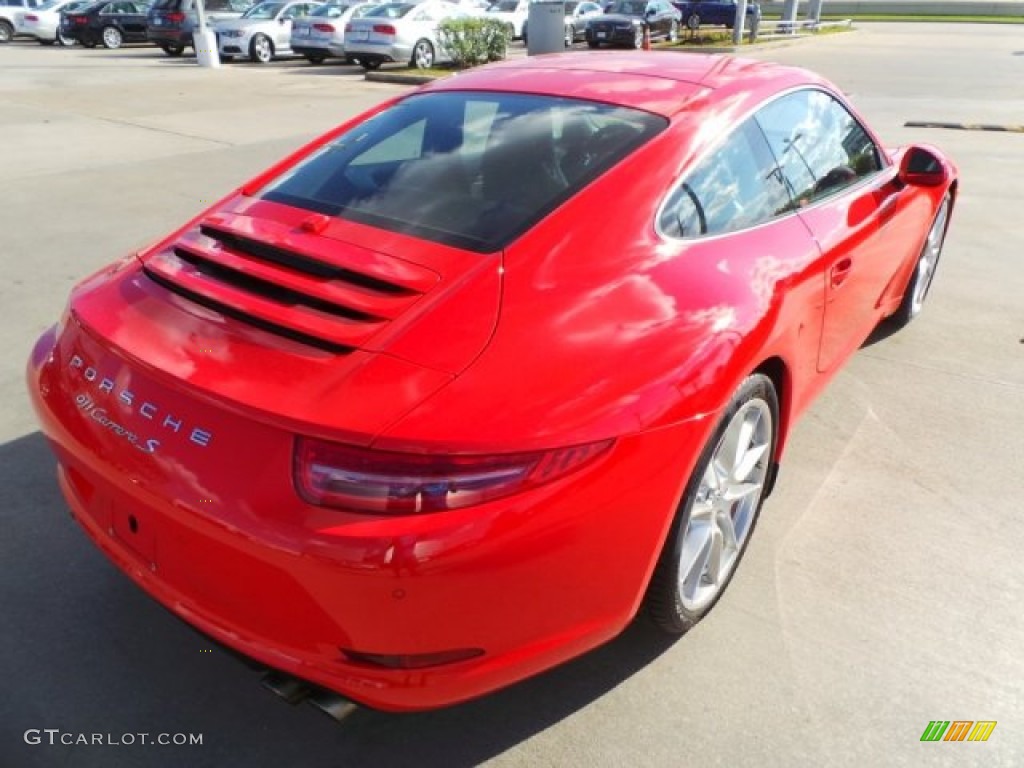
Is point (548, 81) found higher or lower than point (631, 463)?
higher

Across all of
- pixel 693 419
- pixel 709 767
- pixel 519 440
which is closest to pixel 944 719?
pixel 709 767

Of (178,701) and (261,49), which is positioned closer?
(178,701)

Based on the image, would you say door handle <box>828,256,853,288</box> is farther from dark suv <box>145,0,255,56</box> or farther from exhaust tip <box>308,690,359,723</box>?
dark suv <box>145,0,255,56</box>

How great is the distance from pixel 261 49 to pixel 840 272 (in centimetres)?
2124

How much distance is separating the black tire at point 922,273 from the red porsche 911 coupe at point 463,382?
1.71 meters

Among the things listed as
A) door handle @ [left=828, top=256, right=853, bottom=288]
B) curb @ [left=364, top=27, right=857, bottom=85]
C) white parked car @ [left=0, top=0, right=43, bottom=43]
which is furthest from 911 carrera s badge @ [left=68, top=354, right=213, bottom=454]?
white parked car @ [left=0, top=0, right=43, bottom=43]

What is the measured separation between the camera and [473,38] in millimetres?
18203

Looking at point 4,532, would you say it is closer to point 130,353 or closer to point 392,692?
point 130,353

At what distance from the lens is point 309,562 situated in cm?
171

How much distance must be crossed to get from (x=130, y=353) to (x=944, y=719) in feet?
7.69

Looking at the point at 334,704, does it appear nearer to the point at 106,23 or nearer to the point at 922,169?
the point at 922,169

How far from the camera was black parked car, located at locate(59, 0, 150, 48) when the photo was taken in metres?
24.5

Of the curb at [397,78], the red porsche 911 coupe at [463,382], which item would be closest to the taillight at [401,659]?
the red porsche 911 coupe at [463,382]

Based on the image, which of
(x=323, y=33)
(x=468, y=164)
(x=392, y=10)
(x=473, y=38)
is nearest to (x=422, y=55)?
(x=392, y=10)
